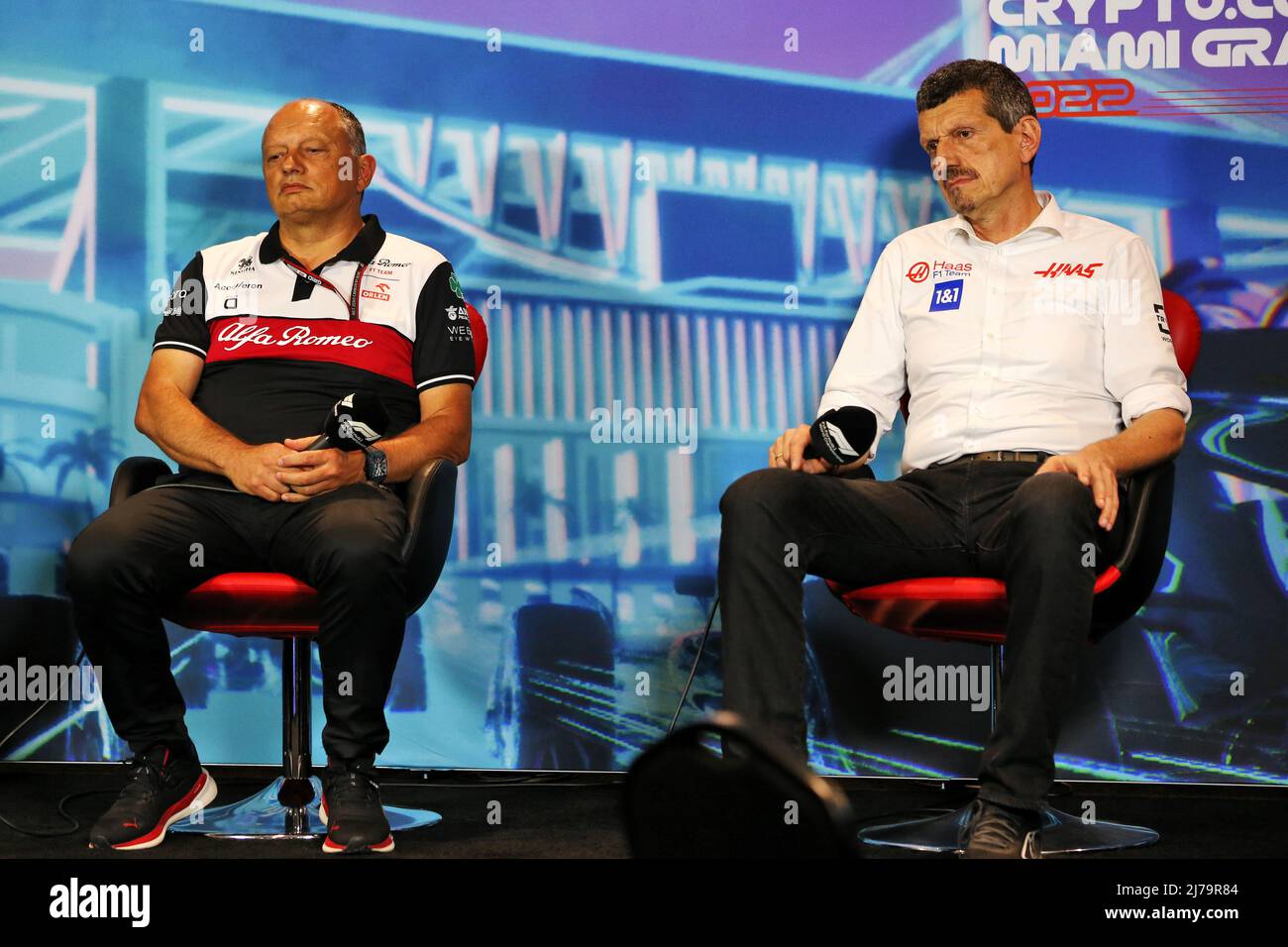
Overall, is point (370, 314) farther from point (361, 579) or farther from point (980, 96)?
point (980, 96)

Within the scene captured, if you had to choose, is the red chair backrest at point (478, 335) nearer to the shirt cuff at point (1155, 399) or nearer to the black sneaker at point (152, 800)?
the black sneaker at point (152, 800)

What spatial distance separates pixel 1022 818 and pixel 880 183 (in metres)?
1.76

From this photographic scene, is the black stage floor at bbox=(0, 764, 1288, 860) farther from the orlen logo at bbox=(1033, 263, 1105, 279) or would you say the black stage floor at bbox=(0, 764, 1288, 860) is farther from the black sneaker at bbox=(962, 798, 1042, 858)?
the orlen logo at bbox=(1033, 263, 1105, 279)

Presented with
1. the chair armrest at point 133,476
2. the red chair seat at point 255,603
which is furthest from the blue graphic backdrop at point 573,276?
the red chair seat at point 255,603

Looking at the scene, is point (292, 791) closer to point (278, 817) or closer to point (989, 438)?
point (278, 817)

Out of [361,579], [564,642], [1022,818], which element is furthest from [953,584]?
[564,642]

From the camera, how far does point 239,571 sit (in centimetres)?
251

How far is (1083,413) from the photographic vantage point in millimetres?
2594

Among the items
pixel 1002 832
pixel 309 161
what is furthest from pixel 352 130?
pixel 1002 832

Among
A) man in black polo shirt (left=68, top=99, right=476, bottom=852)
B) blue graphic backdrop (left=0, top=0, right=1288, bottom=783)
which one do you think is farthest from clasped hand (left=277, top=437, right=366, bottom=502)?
blue graphic backdrop (left=0, top=0, right=1288, bottom=783)

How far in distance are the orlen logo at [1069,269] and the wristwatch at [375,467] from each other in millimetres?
1353

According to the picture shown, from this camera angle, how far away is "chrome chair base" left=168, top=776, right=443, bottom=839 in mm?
2500

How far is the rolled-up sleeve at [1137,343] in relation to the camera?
2492mm

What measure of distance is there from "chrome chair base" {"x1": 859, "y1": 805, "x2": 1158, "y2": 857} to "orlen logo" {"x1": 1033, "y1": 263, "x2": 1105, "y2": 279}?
3.47 ft
